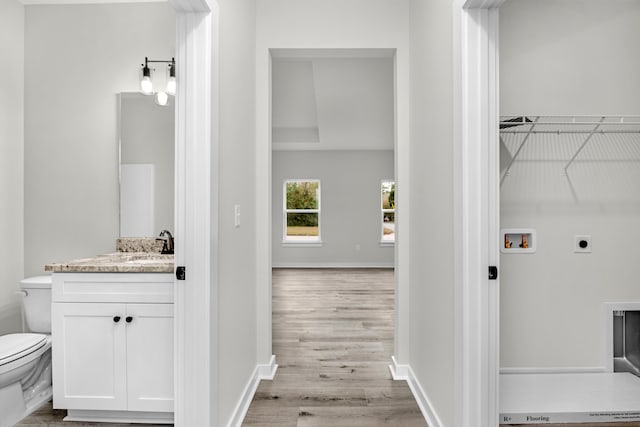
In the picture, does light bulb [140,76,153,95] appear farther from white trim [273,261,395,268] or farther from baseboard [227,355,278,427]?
white trim [273,261,395,268]

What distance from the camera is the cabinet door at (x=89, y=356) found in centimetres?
202

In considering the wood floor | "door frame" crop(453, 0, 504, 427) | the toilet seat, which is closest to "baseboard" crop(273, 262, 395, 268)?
the wood floor

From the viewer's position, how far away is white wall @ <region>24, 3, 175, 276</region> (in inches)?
113

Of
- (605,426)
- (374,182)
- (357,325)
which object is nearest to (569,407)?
(605,426)

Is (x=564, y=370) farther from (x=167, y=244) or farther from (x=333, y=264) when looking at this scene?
(x=333, y=264)

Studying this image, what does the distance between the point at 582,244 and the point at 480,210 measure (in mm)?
1328

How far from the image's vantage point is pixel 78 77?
9.43 feet

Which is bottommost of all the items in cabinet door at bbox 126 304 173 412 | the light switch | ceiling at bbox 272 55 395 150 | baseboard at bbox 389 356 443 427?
baseboard at bbox 389 356 443 427

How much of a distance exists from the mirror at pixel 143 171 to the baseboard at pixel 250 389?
4.08 ft

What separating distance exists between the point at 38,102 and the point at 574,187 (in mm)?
3826

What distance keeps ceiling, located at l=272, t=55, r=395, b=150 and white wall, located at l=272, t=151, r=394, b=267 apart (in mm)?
275

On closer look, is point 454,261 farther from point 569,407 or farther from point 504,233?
point 569,407

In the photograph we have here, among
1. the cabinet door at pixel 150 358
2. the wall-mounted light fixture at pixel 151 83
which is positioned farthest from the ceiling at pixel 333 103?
the cabinet door at pixel 150 358

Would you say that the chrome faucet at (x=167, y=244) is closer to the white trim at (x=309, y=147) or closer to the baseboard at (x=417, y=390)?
the baseboard at (x=417, y=390)
